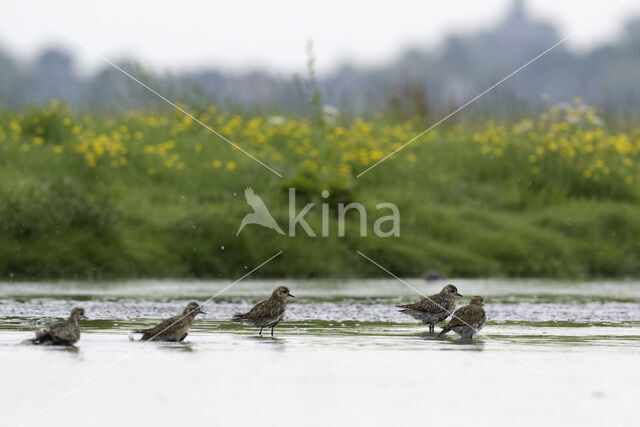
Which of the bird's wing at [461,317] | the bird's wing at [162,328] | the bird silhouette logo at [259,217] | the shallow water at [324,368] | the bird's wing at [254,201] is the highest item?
the bird's wing at [254,201]

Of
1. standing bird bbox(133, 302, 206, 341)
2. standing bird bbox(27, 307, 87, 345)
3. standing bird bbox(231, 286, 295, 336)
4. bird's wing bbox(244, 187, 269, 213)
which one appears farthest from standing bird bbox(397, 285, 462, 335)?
bird's wing bbox(244, 187, 269, 213)

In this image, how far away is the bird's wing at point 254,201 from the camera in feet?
62.1

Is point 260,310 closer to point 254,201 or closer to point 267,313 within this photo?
point 267,313

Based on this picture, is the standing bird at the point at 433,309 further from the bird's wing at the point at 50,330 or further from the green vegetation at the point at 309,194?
the green vegetation at the point at 309,194

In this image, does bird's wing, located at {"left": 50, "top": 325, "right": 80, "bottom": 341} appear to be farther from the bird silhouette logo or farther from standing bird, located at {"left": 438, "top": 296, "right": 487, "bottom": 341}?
the bird silhouette logo

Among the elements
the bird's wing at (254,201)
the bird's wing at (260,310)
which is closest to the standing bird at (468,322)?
the bird's wing at (260,310)

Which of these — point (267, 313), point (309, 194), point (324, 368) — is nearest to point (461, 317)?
point (267, 313)

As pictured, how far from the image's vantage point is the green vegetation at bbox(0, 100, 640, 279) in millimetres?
17797

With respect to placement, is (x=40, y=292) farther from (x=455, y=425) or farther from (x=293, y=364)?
(x=455, y=425)

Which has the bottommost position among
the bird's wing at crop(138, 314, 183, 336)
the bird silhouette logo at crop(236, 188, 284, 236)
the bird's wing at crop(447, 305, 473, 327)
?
the bird's wing at crop(138, 314, 183, 336)

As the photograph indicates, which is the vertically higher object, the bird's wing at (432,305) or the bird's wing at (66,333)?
the bird's wing at (432,305)

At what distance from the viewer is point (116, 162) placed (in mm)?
20844

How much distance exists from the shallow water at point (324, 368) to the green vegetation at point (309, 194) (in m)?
3.46
